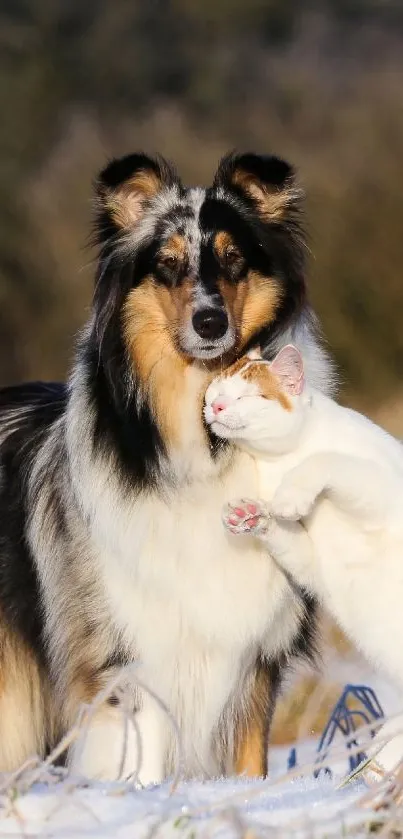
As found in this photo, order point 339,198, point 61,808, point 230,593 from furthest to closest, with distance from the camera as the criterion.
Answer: point 339,198, point 230,593, point 61,808

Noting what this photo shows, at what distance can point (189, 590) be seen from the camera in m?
4.36

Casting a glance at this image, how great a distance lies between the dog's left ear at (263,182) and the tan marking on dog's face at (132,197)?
25 cm

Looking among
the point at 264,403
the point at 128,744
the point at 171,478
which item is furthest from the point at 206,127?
the point at 264,403

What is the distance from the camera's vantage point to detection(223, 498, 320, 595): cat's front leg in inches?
146

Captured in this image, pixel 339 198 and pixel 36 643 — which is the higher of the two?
pixel 339 198

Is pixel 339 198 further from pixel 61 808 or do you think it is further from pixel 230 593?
pixel 61 808

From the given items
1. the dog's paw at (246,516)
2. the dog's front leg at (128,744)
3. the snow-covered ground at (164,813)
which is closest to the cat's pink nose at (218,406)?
the dog's paw at (246,516)

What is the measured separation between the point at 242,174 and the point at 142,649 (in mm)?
1850

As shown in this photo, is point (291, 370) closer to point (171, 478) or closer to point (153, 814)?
point (171, 478)

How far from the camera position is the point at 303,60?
18656mm

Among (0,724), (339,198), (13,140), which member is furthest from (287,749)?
(13,140)

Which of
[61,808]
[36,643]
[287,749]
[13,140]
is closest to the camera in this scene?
[61,808]

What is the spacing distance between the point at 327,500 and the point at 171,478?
84 cm

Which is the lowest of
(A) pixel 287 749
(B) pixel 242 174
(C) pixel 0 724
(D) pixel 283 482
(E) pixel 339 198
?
(A) pixel 287 749
